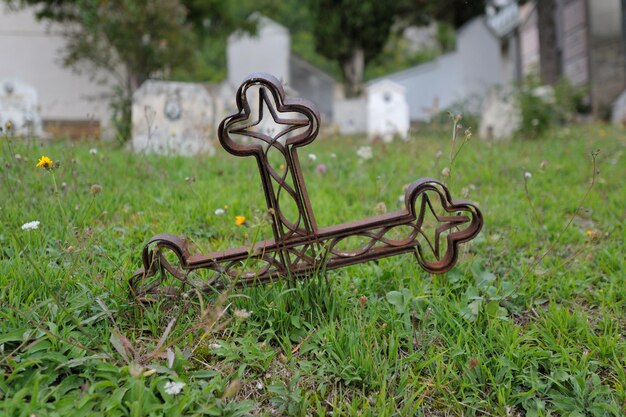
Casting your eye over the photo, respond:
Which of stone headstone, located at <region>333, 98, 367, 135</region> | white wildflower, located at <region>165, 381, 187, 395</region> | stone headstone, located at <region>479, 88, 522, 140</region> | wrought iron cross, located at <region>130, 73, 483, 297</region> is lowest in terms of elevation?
white wildflower, located at <region>165, 381, 187, 395</region>

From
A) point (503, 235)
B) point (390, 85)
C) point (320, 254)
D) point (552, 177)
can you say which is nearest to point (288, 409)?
point (320, 254)

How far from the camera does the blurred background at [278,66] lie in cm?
778

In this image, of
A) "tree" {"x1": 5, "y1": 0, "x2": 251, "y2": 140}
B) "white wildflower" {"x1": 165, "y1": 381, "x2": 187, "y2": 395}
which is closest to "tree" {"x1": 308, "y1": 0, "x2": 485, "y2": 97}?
"tree" {"x1": 5, "y1": 0, "x2": 251, "y2": 140}

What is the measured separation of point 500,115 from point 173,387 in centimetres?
821

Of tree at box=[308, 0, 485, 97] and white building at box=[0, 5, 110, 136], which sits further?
tree at box=[308, 0, 485, 97]

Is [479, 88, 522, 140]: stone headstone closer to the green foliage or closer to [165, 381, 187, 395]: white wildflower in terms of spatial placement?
the green foliage

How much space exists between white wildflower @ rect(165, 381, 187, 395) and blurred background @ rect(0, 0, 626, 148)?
405 centimetres

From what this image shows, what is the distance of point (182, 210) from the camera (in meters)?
3.09

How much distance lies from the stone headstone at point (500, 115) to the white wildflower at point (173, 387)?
7048 millimetres

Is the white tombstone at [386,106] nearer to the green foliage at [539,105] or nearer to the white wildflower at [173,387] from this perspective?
the green foliage at [539,105]

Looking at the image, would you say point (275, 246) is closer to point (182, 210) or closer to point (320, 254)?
point (320, 254)

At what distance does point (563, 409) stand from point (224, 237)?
173 centimetres

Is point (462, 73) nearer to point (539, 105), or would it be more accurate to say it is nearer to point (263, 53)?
point (263, 53)

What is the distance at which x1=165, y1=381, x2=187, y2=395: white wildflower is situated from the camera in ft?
5.00
